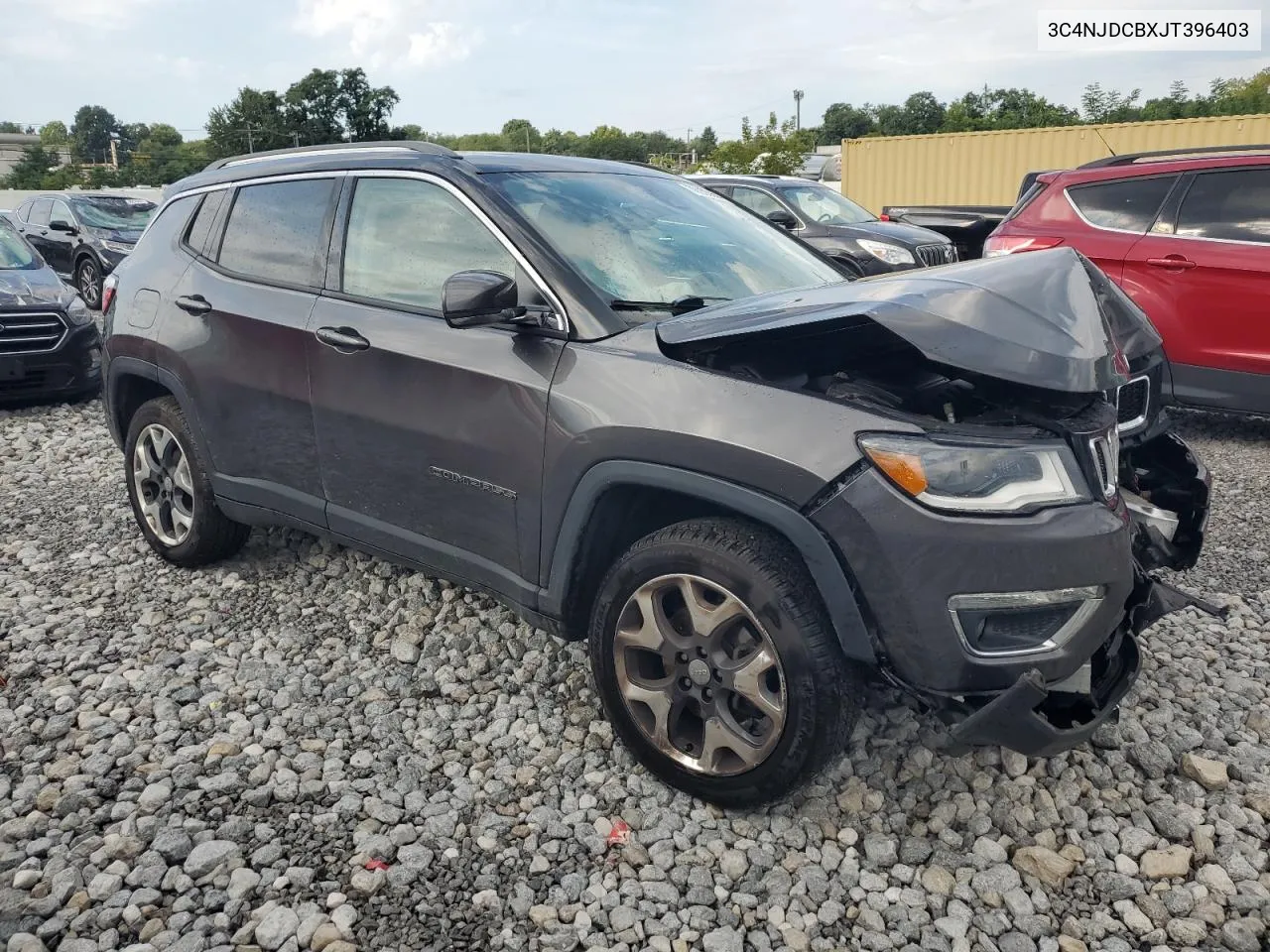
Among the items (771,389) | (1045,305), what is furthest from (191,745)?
(1045,305)

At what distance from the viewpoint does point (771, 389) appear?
2486 mm

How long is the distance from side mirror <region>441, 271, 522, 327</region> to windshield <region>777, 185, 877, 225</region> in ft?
28.3

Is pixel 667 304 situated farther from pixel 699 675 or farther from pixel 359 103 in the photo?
pixel 359 103

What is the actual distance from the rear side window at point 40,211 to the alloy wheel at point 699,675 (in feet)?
52.6

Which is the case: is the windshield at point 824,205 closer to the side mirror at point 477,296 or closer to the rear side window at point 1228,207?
the rear side window at point 1228,207

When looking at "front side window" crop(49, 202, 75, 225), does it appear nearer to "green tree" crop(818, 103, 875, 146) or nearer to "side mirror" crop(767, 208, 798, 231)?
"side mirror" crop(767, 208, 798, 231)

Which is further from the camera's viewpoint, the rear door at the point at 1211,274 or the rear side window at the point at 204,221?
the rear door at the point at 1211,274

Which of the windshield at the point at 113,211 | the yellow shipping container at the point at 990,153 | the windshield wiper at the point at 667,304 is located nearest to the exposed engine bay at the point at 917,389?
the windshield wiper at the point at 667,304

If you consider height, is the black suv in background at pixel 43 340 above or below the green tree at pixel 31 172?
below

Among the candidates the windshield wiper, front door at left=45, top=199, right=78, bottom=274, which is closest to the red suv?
the windshield wiper

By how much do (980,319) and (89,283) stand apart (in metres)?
14.9

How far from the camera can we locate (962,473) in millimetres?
2311

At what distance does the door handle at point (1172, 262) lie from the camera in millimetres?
6137

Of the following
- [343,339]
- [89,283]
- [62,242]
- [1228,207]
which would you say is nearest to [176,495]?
[343,339]
